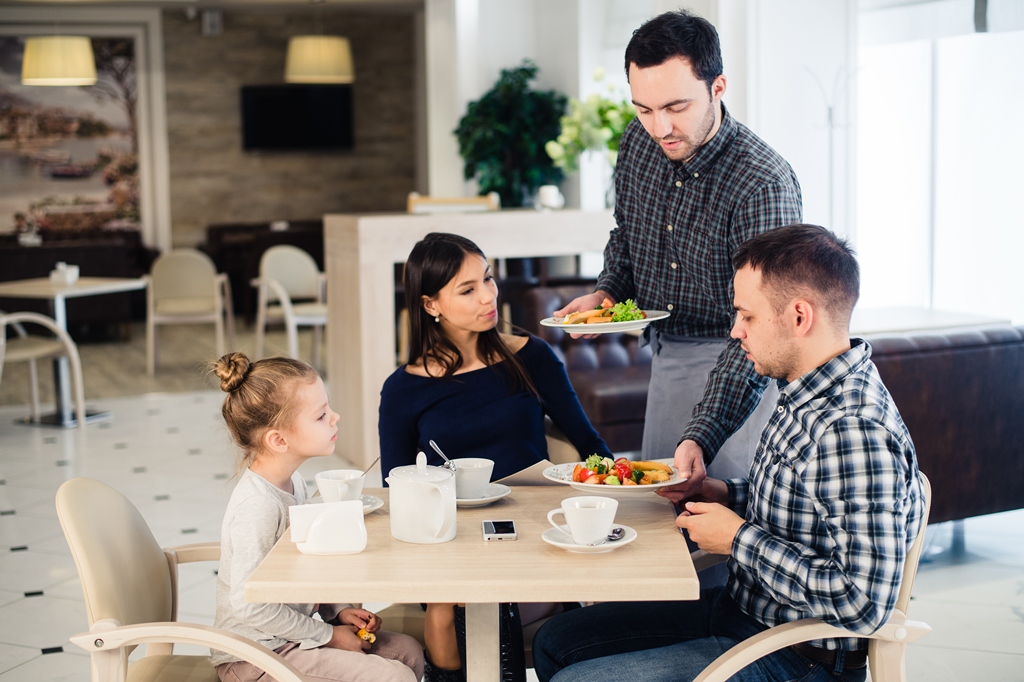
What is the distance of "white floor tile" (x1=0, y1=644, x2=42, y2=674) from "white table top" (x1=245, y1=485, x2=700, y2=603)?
191cm

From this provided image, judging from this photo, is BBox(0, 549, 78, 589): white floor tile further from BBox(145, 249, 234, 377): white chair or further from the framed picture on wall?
the framed picture on wall

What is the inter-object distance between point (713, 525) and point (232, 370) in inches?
37.1

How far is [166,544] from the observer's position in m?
4.20

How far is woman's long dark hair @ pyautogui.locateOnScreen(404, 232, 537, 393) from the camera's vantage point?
240cm

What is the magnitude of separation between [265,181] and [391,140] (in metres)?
1.66

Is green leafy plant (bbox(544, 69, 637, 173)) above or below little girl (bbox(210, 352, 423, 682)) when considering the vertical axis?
above

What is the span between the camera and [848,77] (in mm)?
4285

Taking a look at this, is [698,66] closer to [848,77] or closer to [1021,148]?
[848,77]

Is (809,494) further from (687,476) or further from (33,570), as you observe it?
(33,570)

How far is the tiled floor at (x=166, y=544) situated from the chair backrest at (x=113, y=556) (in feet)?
0.71

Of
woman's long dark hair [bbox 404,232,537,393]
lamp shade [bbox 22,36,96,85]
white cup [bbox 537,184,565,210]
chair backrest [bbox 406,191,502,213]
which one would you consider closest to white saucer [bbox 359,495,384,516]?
woman's long dark hair [bbox 404,232,537,393]

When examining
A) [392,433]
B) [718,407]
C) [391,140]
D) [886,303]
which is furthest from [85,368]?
[718,407]

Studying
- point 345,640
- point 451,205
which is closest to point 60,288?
point 451,205

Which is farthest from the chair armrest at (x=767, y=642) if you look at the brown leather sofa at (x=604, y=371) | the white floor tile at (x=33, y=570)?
the white floor tile at (x=33, y=570)
